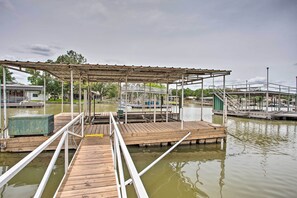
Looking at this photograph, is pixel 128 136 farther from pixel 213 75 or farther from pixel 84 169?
pixel 213 75

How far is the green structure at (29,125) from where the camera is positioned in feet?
20.1

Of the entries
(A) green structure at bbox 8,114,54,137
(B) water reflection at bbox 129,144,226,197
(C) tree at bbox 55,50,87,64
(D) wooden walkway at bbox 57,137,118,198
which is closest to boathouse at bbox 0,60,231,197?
(D) wooden walkway at bbox 57,137,118,198

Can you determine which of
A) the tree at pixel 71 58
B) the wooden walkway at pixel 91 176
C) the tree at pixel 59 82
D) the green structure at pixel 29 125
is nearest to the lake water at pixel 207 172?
the green structure at pixel 29 125

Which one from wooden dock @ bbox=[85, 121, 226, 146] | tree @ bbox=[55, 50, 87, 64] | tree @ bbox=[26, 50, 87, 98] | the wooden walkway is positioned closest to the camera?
the wooden walkway

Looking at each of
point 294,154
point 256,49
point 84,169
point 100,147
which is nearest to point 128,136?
point 100,147

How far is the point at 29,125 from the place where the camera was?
20.5ft

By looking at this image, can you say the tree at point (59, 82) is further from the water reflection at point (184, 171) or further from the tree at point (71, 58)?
the water reflection at point (184, 171)

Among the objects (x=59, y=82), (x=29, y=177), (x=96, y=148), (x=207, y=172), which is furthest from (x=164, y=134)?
(x=59, y=82)

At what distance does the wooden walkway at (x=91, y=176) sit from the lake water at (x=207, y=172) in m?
1.05

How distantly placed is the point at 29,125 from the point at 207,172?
6291mm

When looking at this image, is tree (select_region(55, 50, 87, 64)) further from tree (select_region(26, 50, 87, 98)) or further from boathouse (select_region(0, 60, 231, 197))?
boathouse (select_region(0, 60, 231, 197))

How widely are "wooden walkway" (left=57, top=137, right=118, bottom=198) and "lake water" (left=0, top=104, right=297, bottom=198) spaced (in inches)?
41.2

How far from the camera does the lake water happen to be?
4422mm

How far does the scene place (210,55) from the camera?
2072 cm
